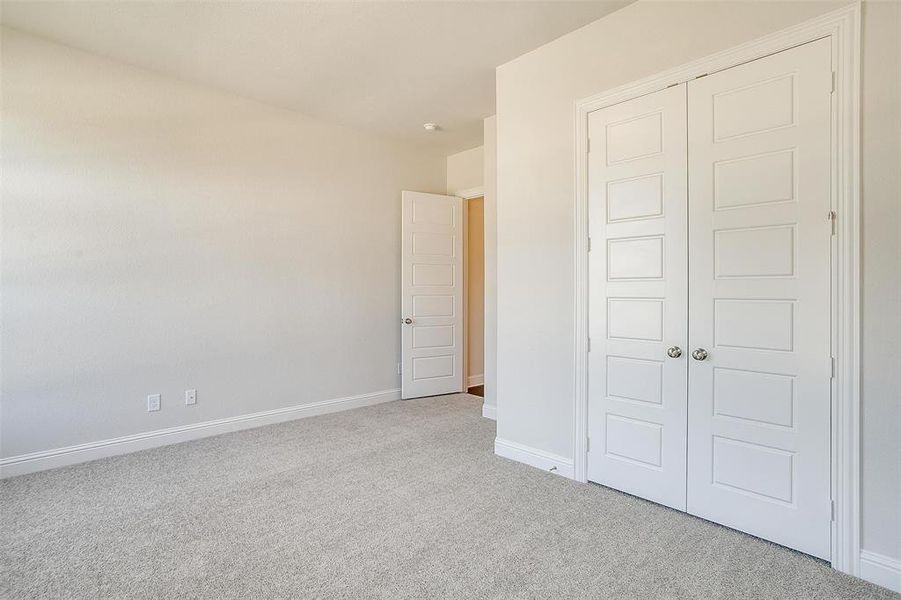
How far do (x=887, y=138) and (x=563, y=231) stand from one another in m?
1.51

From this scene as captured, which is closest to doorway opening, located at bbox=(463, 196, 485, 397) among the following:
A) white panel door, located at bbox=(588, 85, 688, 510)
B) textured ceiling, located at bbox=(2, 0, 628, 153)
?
textured ceiling, located at bbox=(2, 0, 628, 153)

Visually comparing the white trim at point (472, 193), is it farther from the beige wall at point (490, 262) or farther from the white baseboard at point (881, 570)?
the white baseboard at point (881, 570)

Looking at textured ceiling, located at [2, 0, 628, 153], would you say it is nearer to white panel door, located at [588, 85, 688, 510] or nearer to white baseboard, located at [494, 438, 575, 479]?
white panel door, located at [588, 85, 688, 510]

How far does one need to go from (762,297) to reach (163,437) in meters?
4.12

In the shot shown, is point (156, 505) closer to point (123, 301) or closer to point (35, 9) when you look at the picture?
point (123, 301)

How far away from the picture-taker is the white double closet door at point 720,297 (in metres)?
1.99

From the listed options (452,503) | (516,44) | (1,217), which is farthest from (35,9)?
(452,503)

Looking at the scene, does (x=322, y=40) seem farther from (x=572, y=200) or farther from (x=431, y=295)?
(x=431, y=295)

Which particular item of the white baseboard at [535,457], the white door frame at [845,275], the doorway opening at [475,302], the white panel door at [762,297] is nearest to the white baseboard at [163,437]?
the doorway opening at [475,302]

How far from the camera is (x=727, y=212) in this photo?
2.23m

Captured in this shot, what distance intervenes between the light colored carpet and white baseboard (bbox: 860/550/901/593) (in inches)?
2.4

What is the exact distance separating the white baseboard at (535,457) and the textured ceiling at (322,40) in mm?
2747

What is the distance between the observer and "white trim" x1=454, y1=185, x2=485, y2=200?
514 cm

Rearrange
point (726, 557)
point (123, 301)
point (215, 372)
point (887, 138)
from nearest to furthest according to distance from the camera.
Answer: point (887, 138) < point (726, 557) < point (123, 301) < point (215, 372)
